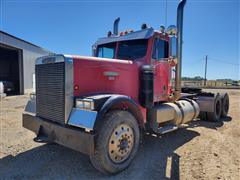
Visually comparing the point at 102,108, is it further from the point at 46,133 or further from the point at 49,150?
the point at 49,150

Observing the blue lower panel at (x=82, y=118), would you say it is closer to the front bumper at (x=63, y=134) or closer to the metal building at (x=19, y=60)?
the front bumper at (x=63, y=134)

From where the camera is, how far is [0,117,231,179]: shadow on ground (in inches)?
134

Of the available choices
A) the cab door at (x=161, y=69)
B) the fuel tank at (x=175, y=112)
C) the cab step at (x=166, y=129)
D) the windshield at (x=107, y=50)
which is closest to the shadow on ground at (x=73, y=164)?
the cab step at (x=166, y=129)

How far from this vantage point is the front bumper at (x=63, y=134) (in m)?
3.03

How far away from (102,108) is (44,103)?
1.41 metres

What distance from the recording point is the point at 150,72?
4.53m

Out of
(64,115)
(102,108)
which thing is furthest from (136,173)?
(64,115)

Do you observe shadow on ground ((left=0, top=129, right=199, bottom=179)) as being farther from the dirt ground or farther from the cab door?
the cab door

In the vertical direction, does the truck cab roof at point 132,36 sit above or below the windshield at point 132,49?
above

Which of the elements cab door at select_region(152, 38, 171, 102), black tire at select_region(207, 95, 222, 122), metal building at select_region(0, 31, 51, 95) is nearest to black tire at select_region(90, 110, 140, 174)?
cab door at select_region(152, 38, 171, 102)

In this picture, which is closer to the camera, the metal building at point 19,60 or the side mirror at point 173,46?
the side mirror at point 173,46

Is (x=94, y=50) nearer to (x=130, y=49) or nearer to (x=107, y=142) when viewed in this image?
(x=130, y=49)

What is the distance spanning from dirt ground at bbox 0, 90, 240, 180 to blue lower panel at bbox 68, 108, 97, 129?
96 cm

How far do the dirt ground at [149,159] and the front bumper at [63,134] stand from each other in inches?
23.2
